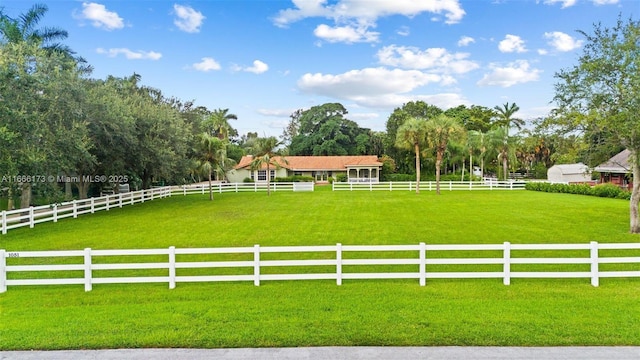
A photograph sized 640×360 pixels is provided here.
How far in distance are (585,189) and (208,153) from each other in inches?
1151

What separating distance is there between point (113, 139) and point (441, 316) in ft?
67.8

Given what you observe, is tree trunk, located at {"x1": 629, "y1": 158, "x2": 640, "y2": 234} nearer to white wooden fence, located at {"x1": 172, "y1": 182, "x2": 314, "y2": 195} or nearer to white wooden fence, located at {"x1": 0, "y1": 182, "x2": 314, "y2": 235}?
white wooden fence, located at {"x1": 0, "y1": 182, "x2": 314, "y2": 235}

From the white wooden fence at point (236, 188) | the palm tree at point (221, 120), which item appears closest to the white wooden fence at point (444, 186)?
the white wooden fence at point (236, 188)

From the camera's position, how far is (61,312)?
659 cm

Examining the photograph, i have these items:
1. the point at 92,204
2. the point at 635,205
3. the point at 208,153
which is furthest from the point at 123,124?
the point at 635,205

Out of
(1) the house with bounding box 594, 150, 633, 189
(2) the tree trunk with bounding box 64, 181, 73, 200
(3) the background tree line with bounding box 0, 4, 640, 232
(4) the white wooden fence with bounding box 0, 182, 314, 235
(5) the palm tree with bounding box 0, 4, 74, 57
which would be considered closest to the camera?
(3) the background tree line with bounding box 0, 4, 640, 232

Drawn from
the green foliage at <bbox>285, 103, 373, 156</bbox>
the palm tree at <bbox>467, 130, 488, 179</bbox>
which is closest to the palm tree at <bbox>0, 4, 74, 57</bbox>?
the green foliage at <bbox>285, 103, 373, 156</bbox>

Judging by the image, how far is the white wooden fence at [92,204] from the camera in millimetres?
16688

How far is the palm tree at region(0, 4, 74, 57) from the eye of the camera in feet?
85.1

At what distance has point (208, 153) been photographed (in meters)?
30.3

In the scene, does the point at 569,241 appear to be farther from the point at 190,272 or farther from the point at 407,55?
the point at 407,55

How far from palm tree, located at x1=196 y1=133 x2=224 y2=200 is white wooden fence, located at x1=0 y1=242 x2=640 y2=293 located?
19460mm

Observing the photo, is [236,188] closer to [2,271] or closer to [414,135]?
[414,135]

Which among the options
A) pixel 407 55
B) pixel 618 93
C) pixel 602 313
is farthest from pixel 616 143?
pixel 407 55
